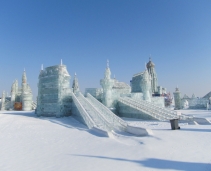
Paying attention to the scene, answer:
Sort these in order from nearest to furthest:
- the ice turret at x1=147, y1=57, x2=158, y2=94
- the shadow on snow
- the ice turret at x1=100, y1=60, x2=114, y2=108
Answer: the shadow on snow
the ice turret at x1=100, y1=60, x2=114, y2=108
the ice turret at x1=147, y1=57, x2=158, y2=94

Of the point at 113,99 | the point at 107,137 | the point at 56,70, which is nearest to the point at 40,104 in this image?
the point at 56,70

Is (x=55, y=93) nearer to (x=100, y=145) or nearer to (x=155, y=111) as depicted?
(x=155, y=111)

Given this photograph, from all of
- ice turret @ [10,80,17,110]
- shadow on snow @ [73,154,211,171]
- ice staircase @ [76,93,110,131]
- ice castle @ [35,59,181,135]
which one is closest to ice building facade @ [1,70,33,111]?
ice turret @ [10,80,17,110]

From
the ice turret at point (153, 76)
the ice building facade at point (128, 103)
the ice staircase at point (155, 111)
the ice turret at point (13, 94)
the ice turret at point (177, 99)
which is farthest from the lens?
the ice turret at point (153, 76)

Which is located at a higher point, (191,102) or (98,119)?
(191,102)

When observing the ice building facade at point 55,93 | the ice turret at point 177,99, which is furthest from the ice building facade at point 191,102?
the ice building facade at point 55,93

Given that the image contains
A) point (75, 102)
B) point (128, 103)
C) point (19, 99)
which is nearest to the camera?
point (75, 102)

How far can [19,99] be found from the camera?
43.8m

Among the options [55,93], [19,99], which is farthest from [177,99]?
[19,99]

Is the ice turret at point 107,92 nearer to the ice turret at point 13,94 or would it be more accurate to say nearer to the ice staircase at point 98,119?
the ice staircase at point 98,119

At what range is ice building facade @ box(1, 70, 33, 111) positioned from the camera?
37281mm

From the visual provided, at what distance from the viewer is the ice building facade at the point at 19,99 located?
37.3 meters

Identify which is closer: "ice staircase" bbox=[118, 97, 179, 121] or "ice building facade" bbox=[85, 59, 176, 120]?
"ice staircase" bbox=[118, 97, 179, 121]

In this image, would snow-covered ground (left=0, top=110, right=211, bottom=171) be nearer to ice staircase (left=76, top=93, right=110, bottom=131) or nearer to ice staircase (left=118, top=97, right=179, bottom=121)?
ice staircase (left=76, top=93, right=110, bottom=131)
